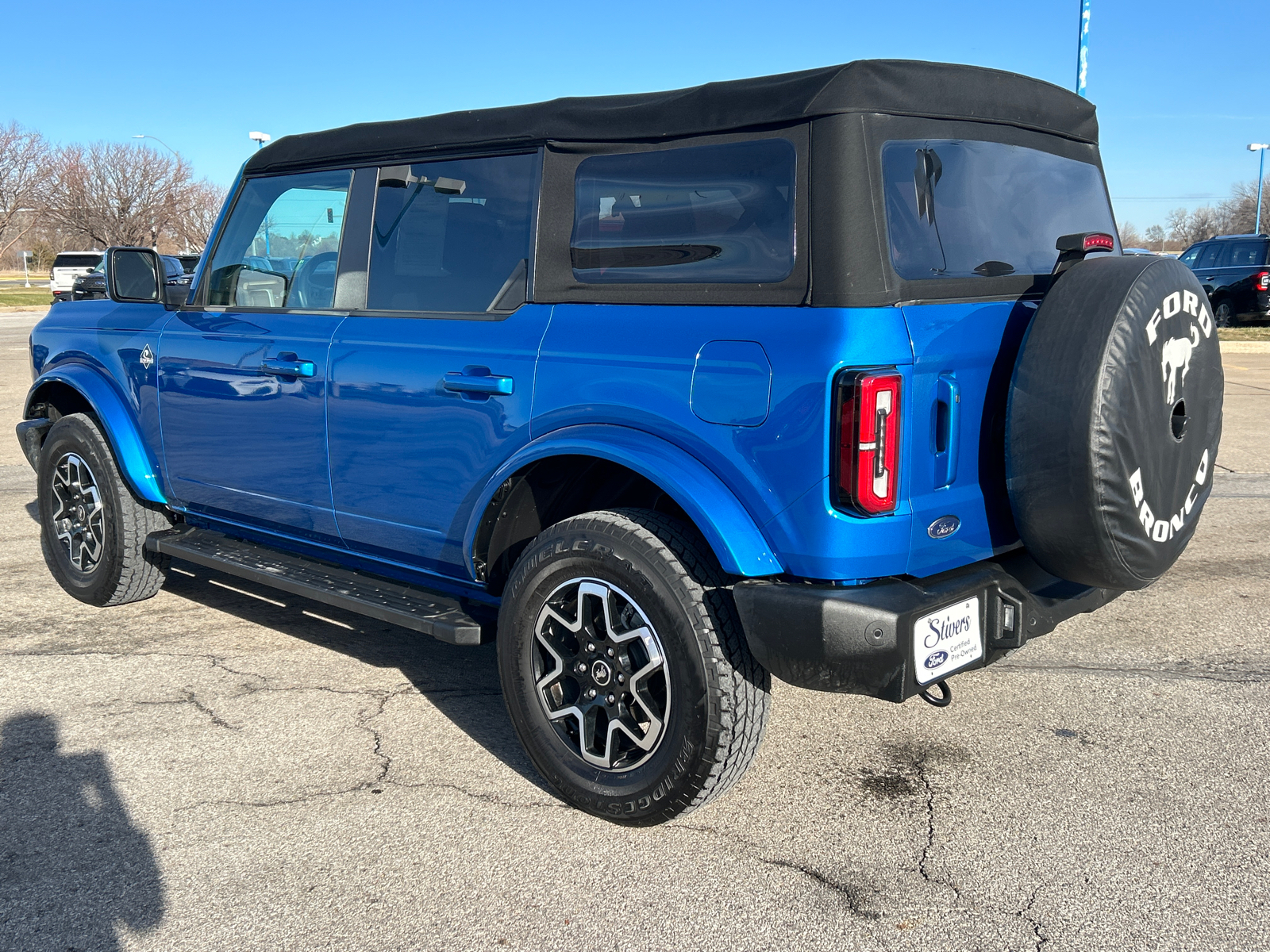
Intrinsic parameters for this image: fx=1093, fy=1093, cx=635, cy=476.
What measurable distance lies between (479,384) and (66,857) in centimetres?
175

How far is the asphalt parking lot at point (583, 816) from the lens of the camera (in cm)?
267

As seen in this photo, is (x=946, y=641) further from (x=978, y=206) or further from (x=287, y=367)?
(x=287, y=367)

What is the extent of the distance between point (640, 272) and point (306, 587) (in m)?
1.74

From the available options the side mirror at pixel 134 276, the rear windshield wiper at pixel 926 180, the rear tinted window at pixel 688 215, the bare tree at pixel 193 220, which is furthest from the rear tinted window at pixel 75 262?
the rear windshield wiper at pixel 926 180

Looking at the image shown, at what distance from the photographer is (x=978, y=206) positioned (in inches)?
125

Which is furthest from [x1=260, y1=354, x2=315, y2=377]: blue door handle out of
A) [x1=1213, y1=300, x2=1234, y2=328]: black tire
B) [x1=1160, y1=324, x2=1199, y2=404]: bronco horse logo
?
[x1=1213, y1=300, x2=1234, y2=328]: black tire

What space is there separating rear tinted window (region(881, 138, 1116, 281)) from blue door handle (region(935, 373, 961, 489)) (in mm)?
305

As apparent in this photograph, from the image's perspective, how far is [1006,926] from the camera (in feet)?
8.60

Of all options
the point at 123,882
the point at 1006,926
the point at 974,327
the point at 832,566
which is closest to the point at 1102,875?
the point at 1006,926

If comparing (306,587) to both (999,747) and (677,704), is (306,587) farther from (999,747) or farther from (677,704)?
(999,747)

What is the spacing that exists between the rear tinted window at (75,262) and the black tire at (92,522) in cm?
3824

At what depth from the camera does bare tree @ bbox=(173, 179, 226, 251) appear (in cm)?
5616

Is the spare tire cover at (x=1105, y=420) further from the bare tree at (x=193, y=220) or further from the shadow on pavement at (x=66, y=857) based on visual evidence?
the bare tree at (x=193, y=220)

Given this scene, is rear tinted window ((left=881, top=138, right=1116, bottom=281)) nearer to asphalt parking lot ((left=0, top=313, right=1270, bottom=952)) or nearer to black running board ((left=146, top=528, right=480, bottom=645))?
asphalt parking lot ((left=0, top=313, right=1270, bottom=952))
